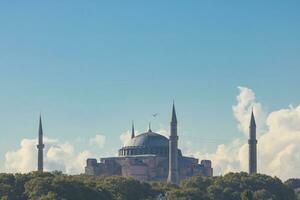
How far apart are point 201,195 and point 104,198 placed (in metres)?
28.7

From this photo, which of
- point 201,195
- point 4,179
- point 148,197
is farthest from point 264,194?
point 4,179

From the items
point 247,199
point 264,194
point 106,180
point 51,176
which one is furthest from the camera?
point 264,194

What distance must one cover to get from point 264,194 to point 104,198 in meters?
43.8

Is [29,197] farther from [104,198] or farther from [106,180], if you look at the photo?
[106,180]

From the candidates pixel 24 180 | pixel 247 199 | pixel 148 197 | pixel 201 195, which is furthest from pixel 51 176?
pixel 247 199

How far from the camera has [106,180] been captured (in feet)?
606

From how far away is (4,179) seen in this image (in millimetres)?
165250

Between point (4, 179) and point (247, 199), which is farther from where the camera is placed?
point (4, 179)

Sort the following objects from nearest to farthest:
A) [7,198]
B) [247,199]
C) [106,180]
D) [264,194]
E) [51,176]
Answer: [247,199] → [7,198] → [51,176] → [106,180] → [264,194]

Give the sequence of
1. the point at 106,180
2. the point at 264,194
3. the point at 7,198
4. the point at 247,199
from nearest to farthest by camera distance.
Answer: the point at 247,199 → the point at 7,198 → the point at 106,180 → the point at 264,194

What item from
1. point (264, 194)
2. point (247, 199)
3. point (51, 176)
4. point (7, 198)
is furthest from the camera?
point (264, 194)

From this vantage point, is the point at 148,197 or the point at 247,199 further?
the point at 148,197

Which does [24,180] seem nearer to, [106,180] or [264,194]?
[106,180]

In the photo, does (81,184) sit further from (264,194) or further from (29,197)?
(264,194)
